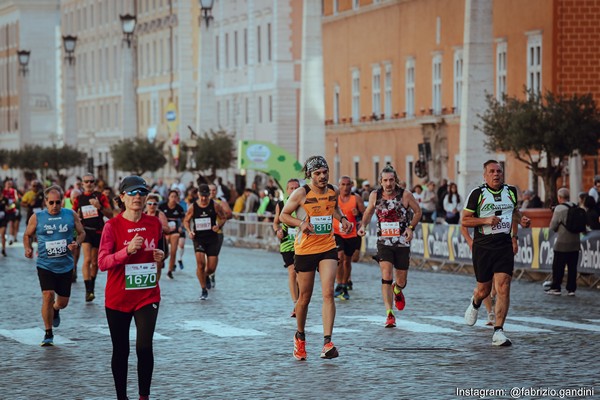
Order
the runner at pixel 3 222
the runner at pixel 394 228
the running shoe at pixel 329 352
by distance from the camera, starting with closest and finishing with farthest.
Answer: the running shoe at pixel 329 352, the runner at pixel 394 228, the runner at pixel 3 222

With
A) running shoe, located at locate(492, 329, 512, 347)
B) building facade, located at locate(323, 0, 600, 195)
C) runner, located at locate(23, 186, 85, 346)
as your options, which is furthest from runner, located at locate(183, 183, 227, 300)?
building facade, located at locate(323, 0, 600, 195)

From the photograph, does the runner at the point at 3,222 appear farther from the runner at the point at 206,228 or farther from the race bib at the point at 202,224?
the race bib at the point at 202,224

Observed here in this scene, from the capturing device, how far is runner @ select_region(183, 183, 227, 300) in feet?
90.9

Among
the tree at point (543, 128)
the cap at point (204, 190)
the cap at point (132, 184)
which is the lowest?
the cap at point (204, 190)

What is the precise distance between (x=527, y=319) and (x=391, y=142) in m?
41.9

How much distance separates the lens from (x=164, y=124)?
10162 cm

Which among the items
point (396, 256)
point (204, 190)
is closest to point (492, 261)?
point (396, 256)

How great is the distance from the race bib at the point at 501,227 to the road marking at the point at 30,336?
4.52 metres

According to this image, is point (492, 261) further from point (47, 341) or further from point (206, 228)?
point (206, 228)

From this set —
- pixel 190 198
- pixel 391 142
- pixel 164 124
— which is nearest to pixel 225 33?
pixel 164 124

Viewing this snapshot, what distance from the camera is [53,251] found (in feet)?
64.3

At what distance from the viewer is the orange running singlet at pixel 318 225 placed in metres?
17.7

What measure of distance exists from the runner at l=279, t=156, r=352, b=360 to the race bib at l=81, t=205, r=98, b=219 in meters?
9.77

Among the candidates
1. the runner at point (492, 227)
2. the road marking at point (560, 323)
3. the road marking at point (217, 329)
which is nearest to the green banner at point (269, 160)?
the road marking at point (560, 323)
